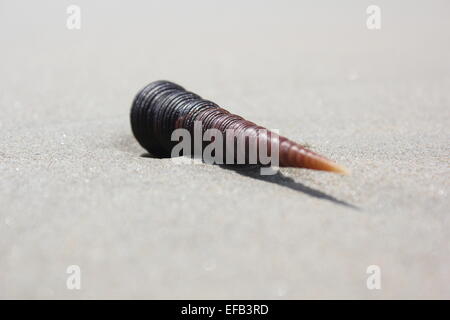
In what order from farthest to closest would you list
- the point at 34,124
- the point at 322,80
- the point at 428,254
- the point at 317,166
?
the point at 322,80 → the point at 34,124 → the point at 317,166 → the point at 428,254

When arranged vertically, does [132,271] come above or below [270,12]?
below

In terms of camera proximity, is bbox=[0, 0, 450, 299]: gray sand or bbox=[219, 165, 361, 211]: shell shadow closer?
bbox=[0, 0, 450, 299]: gray sand

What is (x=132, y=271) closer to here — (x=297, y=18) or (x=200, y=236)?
(x=200, y=236)

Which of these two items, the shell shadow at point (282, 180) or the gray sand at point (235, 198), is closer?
the gray sand at point (235, 198)

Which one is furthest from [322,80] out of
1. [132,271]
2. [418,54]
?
[132,271]

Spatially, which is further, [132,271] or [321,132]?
[321,132]

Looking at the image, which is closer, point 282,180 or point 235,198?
point 235,198

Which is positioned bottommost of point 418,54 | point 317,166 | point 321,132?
point 317,166
